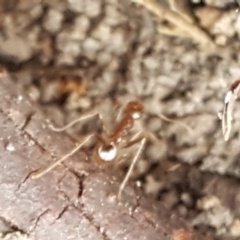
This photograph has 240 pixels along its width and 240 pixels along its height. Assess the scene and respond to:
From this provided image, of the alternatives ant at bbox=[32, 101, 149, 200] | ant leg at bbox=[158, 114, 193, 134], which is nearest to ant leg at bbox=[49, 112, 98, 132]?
ant at bbox=[32, 101, 149, 200]

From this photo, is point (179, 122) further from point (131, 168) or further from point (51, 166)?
point (51, 166)

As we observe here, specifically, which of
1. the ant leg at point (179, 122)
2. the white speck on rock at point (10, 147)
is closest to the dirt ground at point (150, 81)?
the ant leg at point (179, 122)

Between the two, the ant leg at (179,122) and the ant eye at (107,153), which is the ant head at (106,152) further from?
the ant leg at (179,122)

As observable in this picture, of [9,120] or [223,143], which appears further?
[223,143]

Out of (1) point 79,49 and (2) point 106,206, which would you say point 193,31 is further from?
(2) point 106,206

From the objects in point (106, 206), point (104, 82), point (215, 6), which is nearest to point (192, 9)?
point (215, 6)

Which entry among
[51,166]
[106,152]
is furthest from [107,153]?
[51,166]

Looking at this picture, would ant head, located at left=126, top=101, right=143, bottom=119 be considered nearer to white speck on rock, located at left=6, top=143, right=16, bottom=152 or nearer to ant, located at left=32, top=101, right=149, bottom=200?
ant, located at left=32, top=101, right=149, bottom=200
